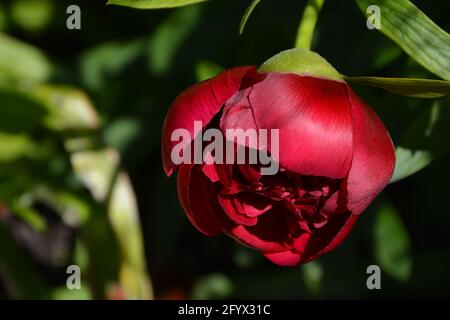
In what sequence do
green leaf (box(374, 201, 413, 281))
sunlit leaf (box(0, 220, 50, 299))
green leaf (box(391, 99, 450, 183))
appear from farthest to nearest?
1. sunlit leaf (box(0, 220, 50, 299))
2. green leaf (box(374, 201, 413, 281))
3. green leaf (box(391, 99, 450, 183))

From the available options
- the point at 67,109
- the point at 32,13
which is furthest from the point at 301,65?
the point at 32,13

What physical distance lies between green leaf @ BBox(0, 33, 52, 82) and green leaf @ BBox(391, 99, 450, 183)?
0.58 meters

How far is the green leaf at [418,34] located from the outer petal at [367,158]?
0.07 meters

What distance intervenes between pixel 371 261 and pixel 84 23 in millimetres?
485

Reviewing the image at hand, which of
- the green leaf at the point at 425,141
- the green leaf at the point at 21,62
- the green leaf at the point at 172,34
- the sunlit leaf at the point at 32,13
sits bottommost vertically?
the green leaf at the point at 425,141

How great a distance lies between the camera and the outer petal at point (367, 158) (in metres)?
0.61

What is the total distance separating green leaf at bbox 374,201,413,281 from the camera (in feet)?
3.23

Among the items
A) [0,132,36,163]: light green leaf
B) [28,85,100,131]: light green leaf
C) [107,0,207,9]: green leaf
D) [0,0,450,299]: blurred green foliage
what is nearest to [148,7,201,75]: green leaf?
[0,0,450,299]: blurred green foliage

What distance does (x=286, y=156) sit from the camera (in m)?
0.59

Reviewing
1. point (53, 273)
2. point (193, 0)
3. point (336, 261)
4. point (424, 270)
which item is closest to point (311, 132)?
point (193, 0)

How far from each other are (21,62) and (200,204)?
0.58 metres

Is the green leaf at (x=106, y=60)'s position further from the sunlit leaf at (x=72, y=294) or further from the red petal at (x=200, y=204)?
the red petal at (x=200, y=204)

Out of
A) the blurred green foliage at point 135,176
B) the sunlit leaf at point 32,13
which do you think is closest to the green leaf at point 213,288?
the blurred green foliage at point 135,176

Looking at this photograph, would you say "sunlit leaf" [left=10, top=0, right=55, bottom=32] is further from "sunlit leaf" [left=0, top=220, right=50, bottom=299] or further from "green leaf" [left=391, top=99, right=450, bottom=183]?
"green leaf" [left=391, top=99, right=450, bottom=183]
